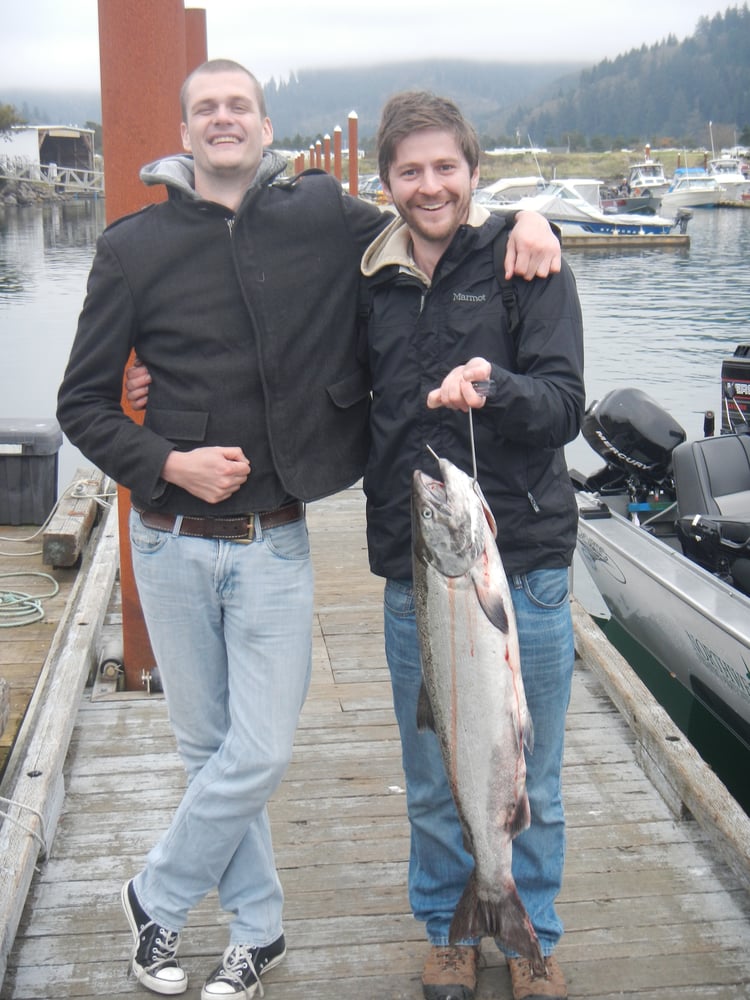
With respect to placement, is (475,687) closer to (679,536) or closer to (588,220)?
(679,536)

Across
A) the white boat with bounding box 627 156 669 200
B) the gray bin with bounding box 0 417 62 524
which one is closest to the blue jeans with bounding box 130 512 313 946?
the gray bin with bounding box 0 417 62 524

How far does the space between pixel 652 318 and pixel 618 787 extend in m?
24.5

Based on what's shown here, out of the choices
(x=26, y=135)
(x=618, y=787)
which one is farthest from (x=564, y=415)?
(x=26, y=135)

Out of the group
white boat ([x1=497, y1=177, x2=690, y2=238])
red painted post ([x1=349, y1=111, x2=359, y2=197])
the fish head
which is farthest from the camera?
white boat ([x1=497, y1=177, x2=690, y2=238])

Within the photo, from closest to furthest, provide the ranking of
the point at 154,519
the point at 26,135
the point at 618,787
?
the point at 154,519
the point at 618,787
the point at 26,135

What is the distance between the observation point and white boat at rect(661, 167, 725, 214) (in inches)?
2721

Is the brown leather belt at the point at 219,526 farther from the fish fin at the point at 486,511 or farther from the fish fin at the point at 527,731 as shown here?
the fish fin at the point at 527,731

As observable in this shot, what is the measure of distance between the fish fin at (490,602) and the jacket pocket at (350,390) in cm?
58

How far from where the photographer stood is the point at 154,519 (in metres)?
2.63

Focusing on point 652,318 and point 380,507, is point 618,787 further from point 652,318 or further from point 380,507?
point 652,318

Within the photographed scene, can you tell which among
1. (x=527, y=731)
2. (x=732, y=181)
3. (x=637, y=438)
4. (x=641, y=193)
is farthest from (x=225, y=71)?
(x=732, y=181)

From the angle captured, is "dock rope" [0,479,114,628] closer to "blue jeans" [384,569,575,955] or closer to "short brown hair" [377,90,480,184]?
"blue jeans" [384,569,575,955]

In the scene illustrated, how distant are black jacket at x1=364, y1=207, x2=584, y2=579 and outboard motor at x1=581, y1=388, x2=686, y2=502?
4.63 meters

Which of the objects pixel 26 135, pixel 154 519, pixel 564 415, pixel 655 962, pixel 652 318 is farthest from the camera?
pixel 26 135
